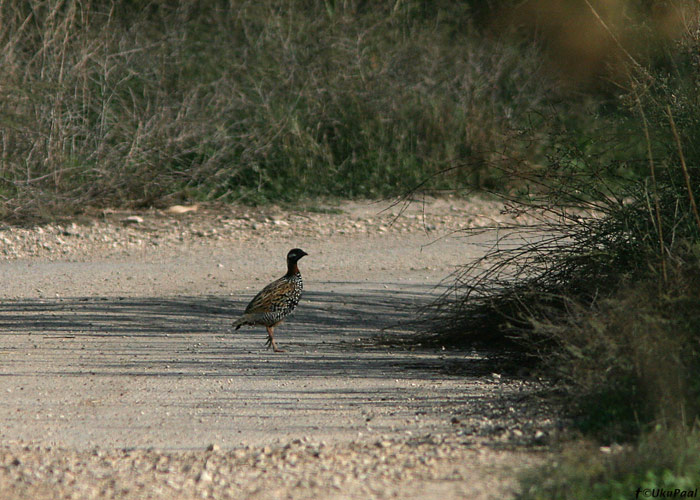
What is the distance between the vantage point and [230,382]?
6.99 metres

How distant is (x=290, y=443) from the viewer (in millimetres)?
5219

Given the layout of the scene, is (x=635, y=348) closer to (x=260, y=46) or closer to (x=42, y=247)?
(x=42, y=247)

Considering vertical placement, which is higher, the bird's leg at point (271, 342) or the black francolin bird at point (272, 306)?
the black francolin bird at point (272, 306)

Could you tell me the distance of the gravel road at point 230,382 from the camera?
4652mm

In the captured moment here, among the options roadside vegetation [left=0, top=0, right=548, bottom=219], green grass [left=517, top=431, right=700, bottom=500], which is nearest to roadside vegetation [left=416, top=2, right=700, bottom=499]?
green grass [left=517, top=431, right=700, bottom=500]

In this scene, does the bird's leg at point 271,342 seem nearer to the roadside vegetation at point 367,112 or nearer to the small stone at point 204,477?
the roadside vegetation at point 367,112

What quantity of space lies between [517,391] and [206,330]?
358 cm

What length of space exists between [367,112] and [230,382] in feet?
35.8

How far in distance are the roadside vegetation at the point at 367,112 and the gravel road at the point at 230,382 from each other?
0.83 meters

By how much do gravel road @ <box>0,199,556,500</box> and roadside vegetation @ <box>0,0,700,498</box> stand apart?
2.71 feet

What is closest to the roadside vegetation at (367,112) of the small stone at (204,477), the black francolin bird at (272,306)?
→ the black francolin bird at (272,306)

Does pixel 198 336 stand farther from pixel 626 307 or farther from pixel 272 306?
pixel 626 307

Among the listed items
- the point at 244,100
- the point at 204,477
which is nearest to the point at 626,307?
the point at 204,477

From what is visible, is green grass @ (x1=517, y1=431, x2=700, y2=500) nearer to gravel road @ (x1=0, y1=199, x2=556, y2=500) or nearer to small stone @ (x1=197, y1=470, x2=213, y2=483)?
gravel road @ (x1=0, y1=199, x2=556, y2=500)
